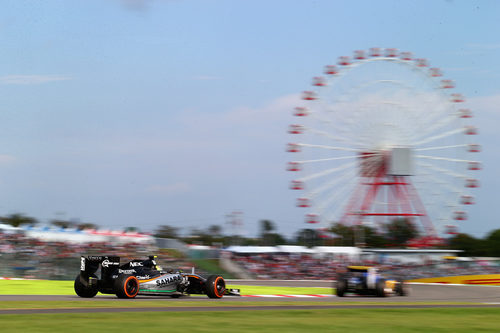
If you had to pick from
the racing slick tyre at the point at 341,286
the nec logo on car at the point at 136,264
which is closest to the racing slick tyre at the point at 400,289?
the racing slick tyre at the point at 341,286

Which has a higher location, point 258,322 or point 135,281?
point 135,281

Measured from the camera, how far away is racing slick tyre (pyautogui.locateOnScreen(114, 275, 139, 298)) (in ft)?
54.7

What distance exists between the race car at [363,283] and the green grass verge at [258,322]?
7.80 m

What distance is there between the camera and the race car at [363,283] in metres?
22.2

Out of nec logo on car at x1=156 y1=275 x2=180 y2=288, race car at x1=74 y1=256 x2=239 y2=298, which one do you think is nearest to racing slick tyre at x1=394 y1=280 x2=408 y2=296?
race car at x1=74 y1=256 x2=239 y2=298

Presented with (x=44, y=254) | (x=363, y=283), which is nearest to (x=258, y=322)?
(x=363, y=283)

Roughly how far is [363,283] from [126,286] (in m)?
8.78

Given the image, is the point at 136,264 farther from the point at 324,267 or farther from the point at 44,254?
the point at 324,267

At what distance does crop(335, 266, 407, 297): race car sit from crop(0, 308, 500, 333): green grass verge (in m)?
7.80

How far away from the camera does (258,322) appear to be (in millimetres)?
11406

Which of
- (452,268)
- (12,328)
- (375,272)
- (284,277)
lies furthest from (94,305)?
(452,268)

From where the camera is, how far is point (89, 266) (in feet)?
55.9

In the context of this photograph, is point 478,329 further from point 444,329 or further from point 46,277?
point 46,277

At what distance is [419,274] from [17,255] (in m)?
23.5
